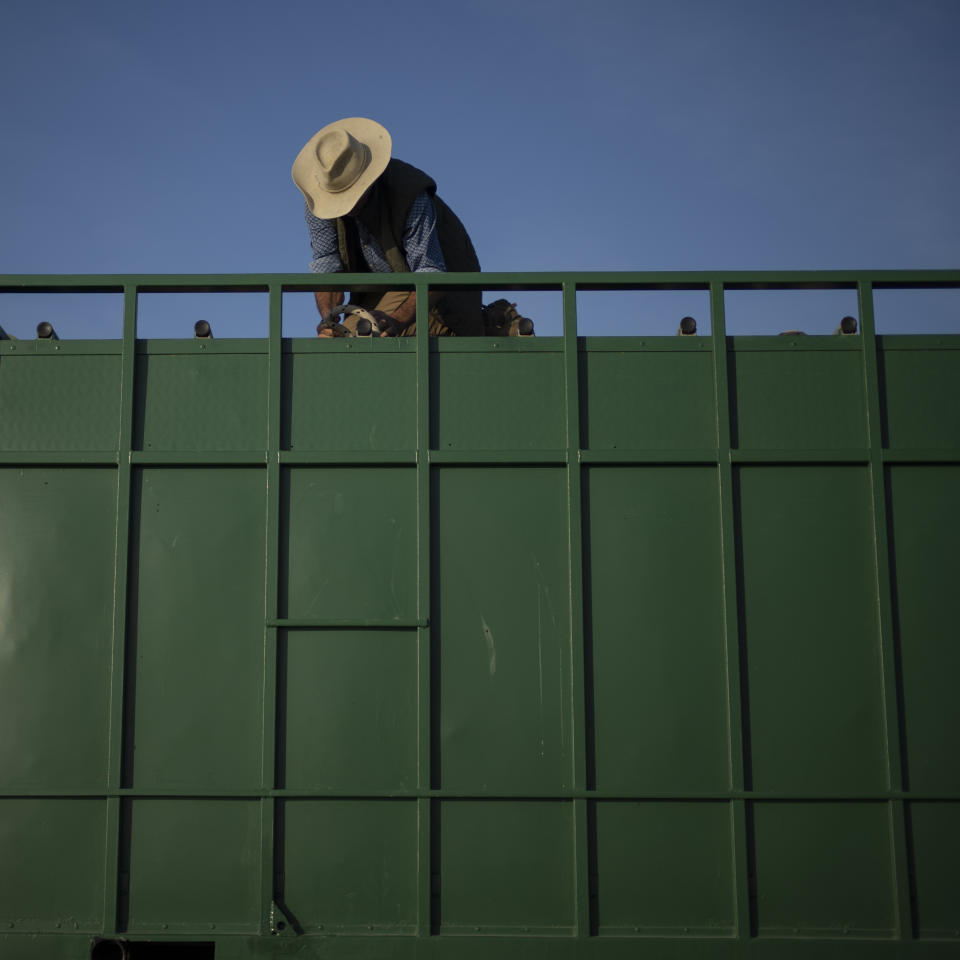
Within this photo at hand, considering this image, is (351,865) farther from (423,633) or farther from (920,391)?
(920,391)

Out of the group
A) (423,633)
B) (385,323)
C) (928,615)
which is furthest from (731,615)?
(385,323)

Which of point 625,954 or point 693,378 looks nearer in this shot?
point 625,954

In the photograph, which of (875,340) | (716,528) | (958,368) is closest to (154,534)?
(716,528)

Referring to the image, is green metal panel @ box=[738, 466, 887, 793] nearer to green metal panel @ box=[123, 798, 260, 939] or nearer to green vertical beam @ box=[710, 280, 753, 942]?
green vertical beam @ box=[710, 280, 753, 942]

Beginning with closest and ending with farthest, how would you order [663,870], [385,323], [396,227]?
[663,870] → [385,323] → [396,227]

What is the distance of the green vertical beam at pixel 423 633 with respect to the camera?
4.04m

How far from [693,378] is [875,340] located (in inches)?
37.1

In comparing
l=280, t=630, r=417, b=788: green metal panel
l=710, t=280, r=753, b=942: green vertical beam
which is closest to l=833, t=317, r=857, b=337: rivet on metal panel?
l=710, t=280, r=753, b=942: green vertical beam

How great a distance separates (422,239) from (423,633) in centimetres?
241

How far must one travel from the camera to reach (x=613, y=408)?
4410 millimetres

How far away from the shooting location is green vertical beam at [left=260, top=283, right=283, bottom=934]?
160 inches

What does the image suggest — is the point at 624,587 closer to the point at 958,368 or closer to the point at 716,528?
the point at 716,528

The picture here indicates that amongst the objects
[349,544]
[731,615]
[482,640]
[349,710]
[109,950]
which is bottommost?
[109,950]

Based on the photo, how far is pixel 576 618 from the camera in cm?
422
